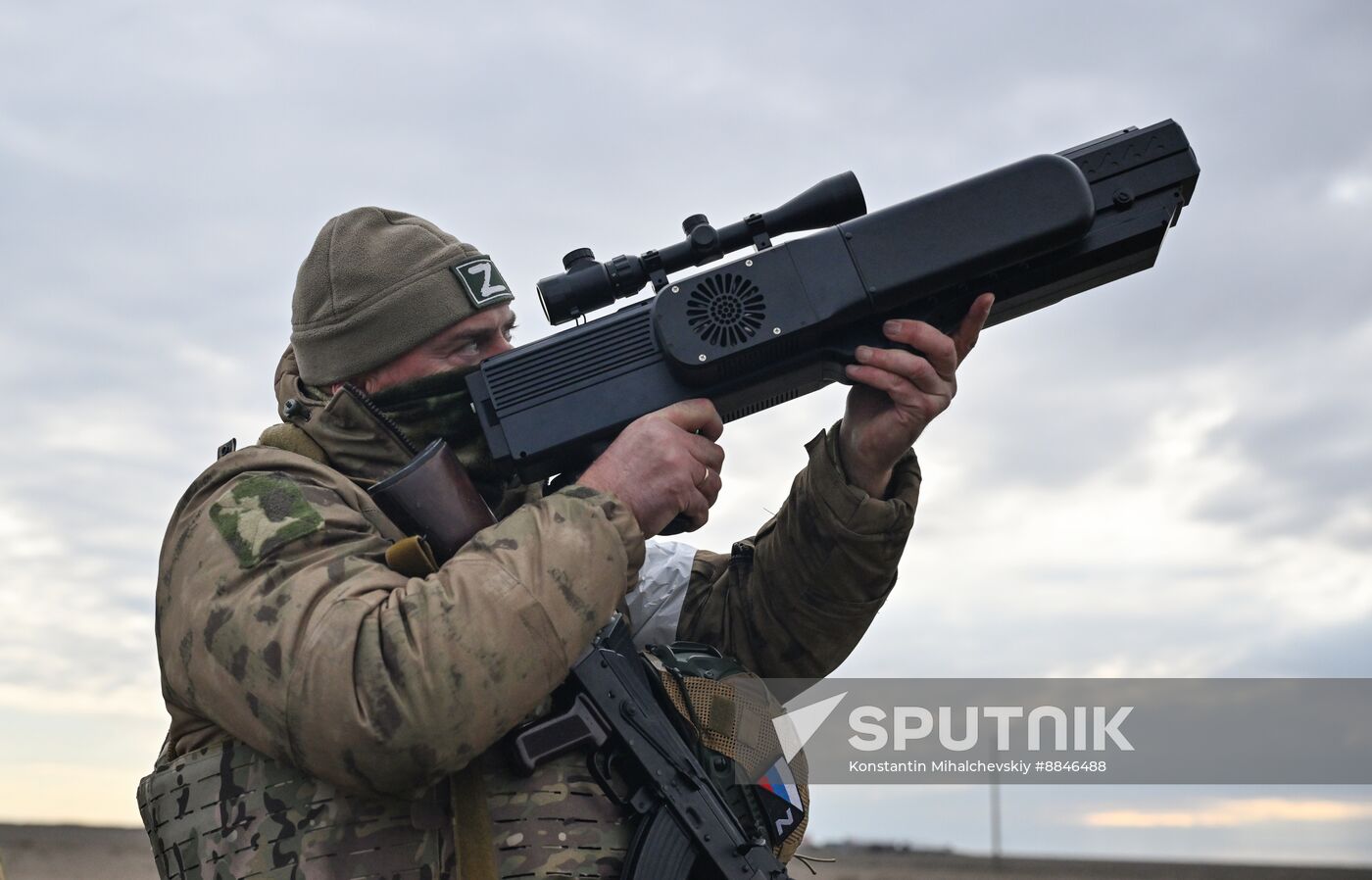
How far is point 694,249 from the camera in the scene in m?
3.21

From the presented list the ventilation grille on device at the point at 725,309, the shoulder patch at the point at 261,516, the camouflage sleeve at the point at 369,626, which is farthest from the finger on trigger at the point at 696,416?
the shoulder patch at the point at 261,516

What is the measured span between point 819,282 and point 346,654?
1.51 m

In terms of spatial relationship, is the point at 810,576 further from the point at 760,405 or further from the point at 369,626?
the point at 369,626

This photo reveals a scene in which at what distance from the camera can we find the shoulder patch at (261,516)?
8.62 ft

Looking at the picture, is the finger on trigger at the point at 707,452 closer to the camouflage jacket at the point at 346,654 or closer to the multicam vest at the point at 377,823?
the camouflage jacket at the point at 346,654

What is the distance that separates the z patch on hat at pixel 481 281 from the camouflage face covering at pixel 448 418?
0.27m

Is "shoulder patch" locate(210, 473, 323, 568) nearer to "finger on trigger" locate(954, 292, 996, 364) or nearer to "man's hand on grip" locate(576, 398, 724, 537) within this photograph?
"man's hand on grip" locate(576, 398, 724, 537)

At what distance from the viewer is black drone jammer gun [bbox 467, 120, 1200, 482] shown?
123 inches

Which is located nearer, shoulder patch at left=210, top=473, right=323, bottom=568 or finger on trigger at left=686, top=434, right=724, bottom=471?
shoulder patch at left=210, top=473, right=323, bottom=568

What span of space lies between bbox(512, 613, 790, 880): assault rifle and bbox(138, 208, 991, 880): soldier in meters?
0.07

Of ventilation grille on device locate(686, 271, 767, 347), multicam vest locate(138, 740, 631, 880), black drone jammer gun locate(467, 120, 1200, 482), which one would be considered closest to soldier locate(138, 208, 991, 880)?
multicam vest locate(138, 740, 631, 880)

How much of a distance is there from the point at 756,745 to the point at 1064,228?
154 cm

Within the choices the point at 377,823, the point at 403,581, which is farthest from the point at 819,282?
the point at 377,823

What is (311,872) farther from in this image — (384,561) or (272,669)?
(384,561)
